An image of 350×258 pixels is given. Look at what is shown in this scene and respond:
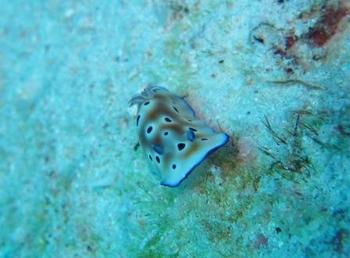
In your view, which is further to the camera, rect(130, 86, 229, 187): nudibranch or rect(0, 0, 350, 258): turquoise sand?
rect(130, 86, 229, 187): nudibranch

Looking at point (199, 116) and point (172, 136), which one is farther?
point (199, 116)

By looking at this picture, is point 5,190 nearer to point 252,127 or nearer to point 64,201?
point 64,201

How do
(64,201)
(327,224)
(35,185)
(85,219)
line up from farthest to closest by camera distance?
(35,185)
(64,201)
(85,219)
(327,224)

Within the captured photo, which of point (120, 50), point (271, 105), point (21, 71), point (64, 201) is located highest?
point (271, 105)

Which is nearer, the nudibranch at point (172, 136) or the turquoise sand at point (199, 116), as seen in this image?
the turquoise sand at point (199, 116)

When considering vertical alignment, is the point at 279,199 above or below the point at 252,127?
below

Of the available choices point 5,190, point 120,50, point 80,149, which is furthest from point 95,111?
point 5,190

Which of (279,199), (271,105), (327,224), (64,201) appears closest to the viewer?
(327,224)

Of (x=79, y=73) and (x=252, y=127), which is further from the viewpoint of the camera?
(x=79, y=73)
